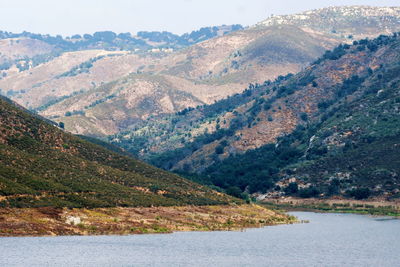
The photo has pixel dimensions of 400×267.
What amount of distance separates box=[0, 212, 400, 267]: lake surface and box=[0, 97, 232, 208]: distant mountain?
845 inches

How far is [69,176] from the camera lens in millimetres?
149125

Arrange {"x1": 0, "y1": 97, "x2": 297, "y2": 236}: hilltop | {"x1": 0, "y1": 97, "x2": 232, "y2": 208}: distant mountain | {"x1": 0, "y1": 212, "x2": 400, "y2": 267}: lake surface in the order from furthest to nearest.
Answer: {"x1": 0, "y1": 97, "x2": 232, "y2": 208}: distant mountain → {"x1": 0, "y1": 97, "x2": 297, "y2": 236}: hilltop → {"x1": 0, "y1": 212, "x2": 400, "y2": 267}: lake surface

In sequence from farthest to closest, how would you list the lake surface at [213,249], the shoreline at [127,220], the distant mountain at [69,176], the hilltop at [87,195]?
the distant mountain at [69,176] < the hilltop at [87,195] < the shoreline at [127,220] < the lake surface at [213,249]

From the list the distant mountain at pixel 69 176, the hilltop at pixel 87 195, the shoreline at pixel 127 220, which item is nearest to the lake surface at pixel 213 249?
the shoreline at pixel 127 220

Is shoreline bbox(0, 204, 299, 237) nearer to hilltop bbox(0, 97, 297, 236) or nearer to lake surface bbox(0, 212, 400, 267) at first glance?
hilltop bbox(0, 97, 297, 236)

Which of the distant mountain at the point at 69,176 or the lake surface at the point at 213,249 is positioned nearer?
the lake surface at the point at 213,249

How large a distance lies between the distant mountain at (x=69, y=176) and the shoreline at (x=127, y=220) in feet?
10.9

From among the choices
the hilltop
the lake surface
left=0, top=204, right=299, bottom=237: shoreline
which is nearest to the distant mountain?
the hilltop

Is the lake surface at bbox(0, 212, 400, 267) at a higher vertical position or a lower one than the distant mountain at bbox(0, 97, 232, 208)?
lower

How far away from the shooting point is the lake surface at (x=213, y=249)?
8900cm

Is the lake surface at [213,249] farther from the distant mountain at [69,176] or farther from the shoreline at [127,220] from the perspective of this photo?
the distant mountain at [69,176]

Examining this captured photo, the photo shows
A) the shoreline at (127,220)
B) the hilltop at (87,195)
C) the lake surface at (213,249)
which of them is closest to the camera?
the lake surface at (213,249)

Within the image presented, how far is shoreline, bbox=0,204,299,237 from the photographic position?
370 ft

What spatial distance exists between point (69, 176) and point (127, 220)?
2297 cm
